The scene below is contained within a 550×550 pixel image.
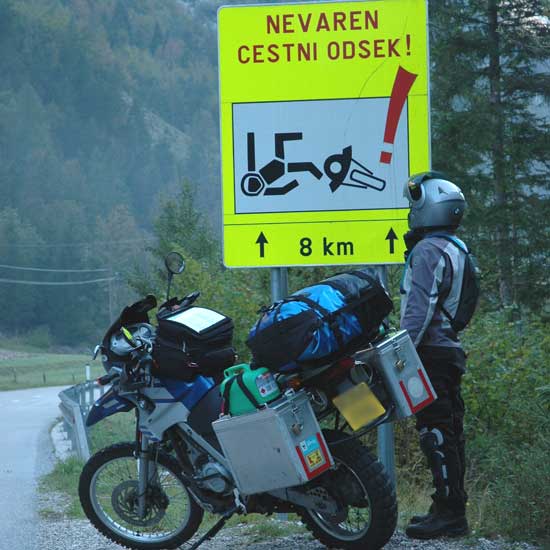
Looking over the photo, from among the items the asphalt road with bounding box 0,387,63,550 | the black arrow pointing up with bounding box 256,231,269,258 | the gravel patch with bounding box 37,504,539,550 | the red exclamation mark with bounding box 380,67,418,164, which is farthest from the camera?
the asphalt road with bounding box 0,387,63,550

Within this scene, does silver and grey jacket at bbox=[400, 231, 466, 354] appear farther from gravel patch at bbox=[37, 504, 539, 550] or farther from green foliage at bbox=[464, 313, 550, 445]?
green foliage at bbox=[464, 313, 550, 445]

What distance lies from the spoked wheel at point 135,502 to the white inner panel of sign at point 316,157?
1917 mm

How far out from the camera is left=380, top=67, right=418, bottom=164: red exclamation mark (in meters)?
7.16

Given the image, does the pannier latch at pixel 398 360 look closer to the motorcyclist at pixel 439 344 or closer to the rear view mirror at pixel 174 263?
the motorcyclist at pixel 439 344

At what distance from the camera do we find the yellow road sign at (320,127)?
7.17 m

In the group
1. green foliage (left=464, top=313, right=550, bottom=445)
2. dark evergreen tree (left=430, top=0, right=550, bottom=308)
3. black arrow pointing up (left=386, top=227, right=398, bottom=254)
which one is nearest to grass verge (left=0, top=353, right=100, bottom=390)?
dark evergreen tree (left=430, top=0, right=550, bottom=308)

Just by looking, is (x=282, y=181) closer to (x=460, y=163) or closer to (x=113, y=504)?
(x=113, y=504)

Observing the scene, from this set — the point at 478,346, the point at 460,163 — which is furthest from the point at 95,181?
the point at 478,346

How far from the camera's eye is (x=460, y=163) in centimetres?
2642

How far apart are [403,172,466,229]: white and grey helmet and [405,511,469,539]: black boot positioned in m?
1.57

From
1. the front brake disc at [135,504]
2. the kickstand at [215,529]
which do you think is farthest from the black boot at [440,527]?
the front brake disc at [135,504]

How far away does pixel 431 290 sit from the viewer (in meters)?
5.96

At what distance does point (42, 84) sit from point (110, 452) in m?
192

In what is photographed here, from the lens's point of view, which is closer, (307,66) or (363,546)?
(363,546)
